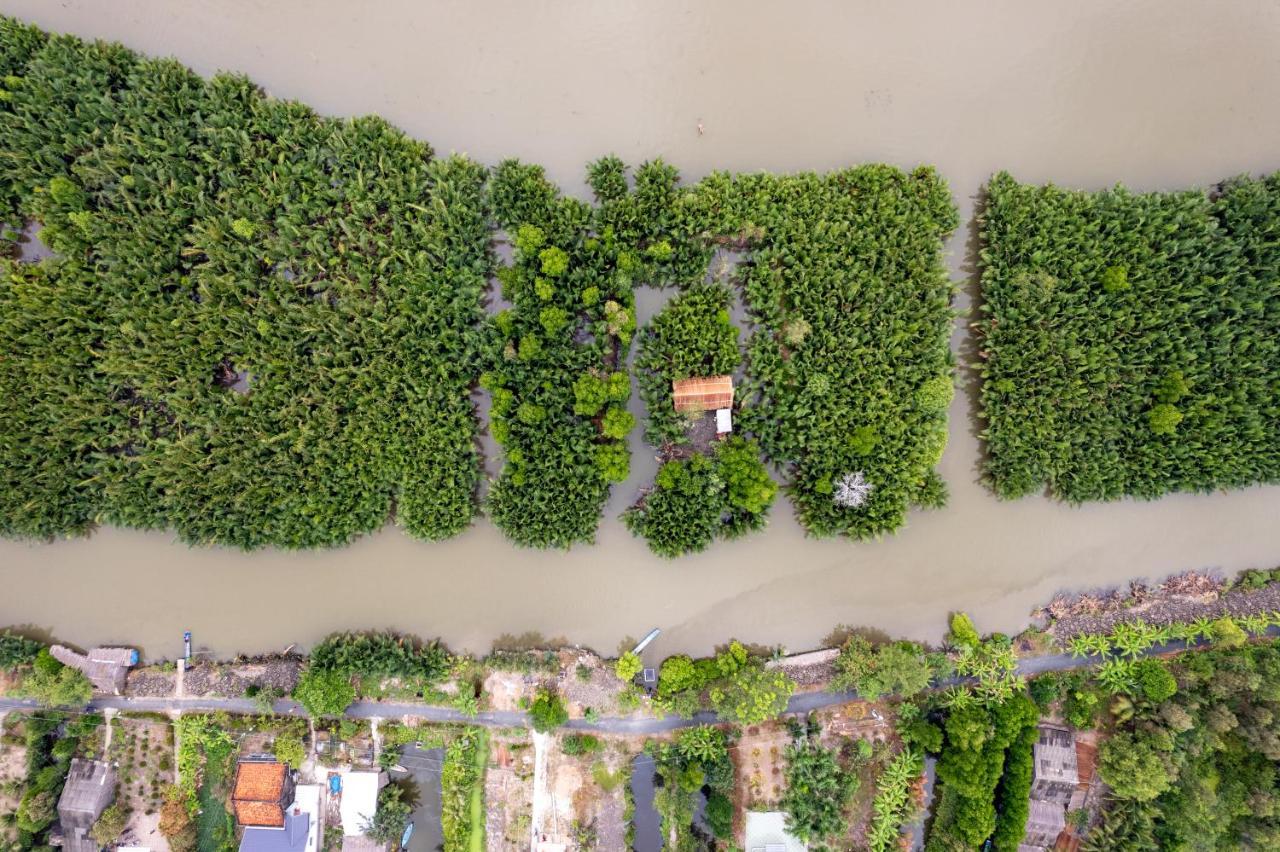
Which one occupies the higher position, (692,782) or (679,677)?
(679,677)

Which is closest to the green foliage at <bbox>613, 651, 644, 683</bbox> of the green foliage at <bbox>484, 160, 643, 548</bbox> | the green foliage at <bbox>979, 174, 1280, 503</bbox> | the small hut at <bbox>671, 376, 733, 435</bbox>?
the green foliage at <bbox>484, 160, 643, 548</bbox>

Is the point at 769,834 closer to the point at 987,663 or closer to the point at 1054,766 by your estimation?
the point at 987,663

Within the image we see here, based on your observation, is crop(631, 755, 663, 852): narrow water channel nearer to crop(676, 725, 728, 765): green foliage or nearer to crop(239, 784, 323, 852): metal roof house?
crop(676, 725, 728, 765): green foliage

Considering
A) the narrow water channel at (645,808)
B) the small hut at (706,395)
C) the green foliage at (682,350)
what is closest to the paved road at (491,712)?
the narrow water channel at (645,808)

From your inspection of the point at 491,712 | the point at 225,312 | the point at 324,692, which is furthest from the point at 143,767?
the point at 225,312

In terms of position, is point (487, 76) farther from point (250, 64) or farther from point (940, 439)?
point (940, 439)

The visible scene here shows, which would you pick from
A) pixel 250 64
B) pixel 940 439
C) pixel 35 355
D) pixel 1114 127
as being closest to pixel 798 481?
pixel 940 439

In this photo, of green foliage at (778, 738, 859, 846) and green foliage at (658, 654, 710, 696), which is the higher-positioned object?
green foliage at (658, 654, 710, 696)
